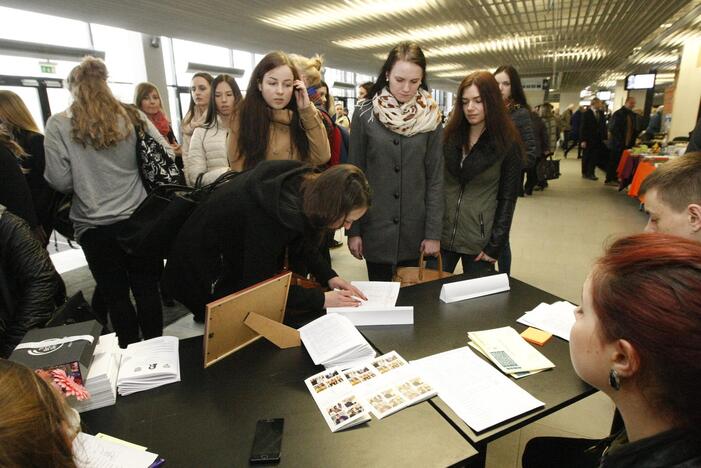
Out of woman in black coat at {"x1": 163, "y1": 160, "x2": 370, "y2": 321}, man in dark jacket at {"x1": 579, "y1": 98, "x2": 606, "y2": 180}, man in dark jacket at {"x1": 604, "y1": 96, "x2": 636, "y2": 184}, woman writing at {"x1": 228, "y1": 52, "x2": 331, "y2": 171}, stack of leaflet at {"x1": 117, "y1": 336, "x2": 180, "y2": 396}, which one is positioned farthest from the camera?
man in dark jacket at {"x1": 579, "y1": 98, "x2": 606, "y2": 180}

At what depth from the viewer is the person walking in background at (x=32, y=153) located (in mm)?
2518

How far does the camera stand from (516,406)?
0.98 meters

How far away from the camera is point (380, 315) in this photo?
1378mm

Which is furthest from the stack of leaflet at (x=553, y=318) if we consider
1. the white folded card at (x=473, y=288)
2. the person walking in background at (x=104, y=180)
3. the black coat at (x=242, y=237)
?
the person walking in background at (x=104, y=180)

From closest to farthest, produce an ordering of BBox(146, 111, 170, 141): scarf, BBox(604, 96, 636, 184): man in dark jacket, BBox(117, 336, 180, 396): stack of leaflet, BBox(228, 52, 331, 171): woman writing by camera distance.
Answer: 1. BBox(117, 336, 180, 396): stack of leaflet
2. BBox(228, 52, 331, 171): woman writing
3. BBox(146, 111, 170, 141): scarf
4. BBox(604, 96, 636, 184): man in dark jacket

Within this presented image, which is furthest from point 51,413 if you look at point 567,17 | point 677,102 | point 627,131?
point 677,102

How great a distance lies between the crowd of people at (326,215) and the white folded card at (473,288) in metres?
0.33

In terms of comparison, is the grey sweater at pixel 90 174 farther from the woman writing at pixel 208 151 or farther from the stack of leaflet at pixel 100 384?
the stack of leaflet at pixel 100 384

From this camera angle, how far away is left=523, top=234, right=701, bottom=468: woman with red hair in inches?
22.8

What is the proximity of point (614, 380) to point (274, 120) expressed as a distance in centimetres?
168

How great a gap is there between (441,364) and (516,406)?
0.73 ft

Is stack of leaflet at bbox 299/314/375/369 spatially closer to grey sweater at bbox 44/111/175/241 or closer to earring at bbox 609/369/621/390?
earring at bbox 609/369/621/390

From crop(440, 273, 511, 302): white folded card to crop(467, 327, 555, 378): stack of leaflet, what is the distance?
0.79ft

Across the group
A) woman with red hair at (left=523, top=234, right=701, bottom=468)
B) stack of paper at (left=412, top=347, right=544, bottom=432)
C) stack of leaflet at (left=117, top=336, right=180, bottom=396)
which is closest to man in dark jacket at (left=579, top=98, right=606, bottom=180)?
stack of paper at (left=412, top=347, right=544, bottom=432)
